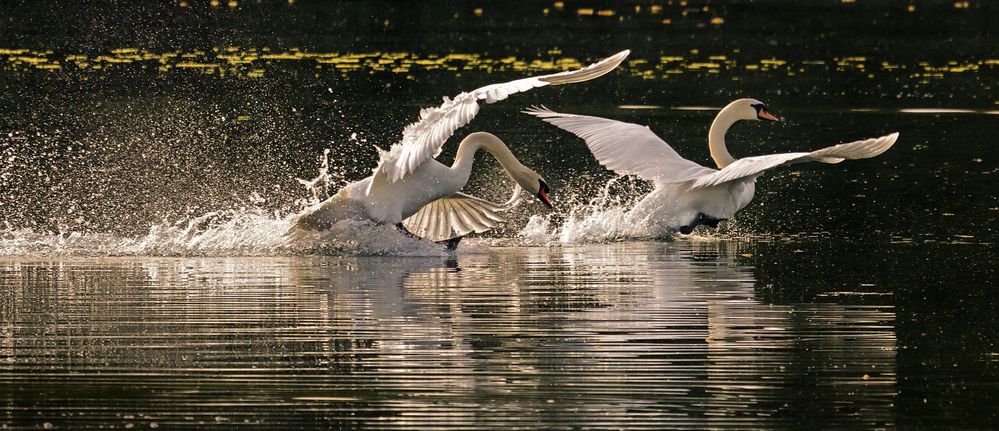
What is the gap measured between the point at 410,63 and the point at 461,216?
15418 millimetres

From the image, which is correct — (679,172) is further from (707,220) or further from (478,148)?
(478,148)

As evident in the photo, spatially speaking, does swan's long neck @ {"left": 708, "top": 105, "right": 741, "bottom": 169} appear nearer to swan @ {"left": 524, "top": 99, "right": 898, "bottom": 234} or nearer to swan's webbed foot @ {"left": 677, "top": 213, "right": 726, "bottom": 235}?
swan @ {"left": 524, "top": 99, "right": 898, "bottom": 234}

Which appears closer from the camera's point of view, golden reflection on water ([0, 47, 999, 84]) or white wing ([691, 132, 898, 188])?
white wing ([691, 132, 898, 188])

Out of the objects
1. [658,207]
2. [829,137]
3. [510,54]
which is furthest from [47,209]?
[510,54]

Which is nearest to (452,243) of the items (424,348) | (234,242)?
(234,242)

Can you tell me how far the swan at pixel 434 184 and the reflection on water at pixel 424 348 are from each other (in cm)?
80

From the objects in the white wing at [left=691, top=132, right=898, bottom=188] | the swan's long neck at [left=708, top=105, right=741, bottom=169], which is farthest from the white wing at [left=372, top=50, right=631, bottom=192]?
the swan's long neck at [left=708, top=105, right=741, bottom=169]

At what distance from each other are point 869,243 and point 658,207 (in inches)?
67.5

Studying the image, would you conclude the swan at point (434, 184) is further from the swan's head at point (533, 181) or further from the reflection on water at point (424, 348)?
the reflection on water at point (424, 348)

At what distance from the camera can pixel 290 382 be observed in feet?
27.2

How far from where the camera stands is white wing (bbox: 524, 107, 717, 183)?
14625 mm

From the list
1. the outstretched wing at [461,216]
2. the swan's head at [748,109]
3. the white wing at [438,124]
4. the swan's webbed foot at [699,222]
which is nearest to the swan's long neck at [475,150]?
the outstretched wing at [461,216]

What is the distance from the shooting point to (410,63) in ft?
96.0

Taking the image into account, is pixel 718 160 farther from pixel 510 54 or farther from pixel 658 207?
pixel 510 54
